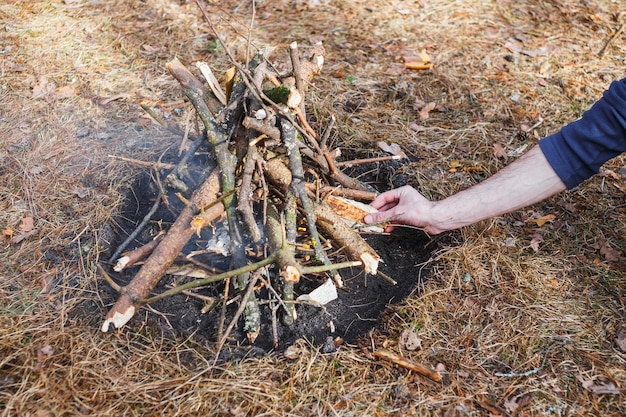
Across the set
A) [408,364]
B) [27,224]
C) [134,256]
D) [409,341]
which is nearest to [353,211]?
[409,341]

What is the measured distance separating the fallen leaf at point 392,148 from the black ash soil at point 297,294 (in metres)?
0.68

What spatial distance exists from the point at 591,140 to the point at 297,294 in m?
1.72

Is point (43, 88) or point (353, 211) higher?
point (43, 88)

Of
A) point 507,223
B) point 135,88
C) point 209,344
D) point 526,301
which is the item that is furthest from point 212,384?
point 135,88

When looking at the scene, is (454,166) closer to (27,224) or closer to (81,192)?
(81,192)

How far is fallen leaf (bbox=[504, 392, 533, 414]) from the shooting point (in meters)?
2.17

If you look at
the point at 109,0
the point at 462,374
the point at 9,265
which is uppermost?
the point at 109,0

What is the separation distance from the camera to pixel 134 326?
239 centimetres

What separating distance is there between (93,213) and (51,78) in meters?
1.66

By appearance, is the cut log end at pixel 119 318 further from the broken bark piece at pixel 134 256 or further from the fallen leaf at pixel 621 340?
the fallen leaf at pixel 621 340

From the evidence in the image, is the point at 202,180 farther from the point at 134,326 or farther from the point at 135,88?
the point at 135,88

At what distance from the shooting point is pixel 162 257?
2324 millimetres

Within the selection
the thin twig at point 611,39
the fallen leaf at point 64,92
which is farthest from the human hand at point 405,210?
the thin twig at point 611,39

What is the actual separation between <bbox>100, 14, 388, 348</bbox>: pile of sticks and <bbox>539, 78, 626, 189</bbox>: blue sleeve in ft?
3.50
